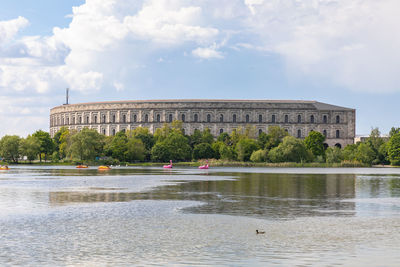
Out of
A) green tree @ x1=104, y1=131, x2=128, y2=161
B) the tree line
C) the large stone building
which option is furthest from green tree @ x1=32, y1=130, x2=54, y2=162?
the large stone building

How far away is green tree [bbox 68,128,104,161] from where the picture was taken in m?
104

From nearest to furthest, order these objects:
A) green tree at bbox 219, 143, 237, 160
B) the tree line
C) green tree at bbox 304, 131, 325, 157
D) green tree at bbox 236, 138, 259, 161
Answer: the tree line, green tree at bbox 236, 138, 259, 161, green tree at bbox 219, 143, 237, 160, green tree at bbox 304, 131, 325, 157

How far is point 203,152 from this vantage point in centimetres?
11888

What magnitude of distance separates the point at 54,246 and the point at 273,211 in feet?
37.2

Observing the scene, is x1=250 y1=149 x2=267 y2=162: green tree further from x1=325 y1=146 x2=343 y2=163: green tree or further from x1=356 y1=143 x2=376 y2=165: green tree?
x1=356 y1=143 x2=376 y2=165: green tree


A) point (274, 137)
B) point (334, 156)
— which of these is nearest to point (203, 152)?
point (274, 137)

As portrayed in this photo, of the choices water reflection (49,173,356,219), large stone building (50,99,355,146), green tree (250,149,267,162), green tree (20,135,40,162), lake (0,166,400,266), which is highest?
large stone building (50,99,355,146)

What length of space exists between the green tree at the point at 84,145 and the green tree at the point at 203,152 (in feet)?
78.5

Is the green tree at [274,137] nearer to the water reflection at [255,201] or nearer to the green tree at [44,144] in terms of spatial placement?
the green tree at [44,144]

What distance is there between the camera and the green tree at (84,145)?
104 metres

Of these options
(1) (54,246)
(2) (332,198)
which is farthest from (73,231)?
(2) (332,198)

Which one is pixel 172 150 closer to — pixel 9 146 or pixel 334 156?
pixel 334 156

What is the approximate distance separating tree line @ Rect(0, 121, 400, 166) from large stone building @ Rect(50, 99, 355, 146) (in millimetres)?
14789

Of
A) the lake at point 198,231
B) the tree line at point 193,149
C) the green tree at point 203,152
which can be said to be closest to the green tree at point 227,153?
the tree line at point 193,149
